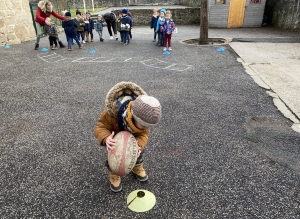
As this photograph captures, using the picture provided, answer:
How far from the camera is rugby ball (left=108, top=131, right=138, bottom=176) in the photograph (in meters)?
2.46

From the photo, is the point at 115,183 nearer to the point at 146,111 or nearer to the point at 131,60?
the point at 146,111

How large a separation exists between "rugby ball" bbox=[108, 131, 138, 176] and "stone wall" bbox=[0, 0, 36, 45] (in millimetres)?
12384

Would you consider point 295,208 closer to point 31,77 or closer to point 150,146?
point 150,146

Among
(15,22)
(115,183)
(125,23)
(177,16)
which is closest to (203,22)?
(125,23)

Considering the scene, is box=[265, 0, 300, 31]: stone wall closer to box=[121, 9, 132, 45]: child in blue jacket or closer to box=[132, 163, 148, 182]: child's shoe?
box=[121, 9, 132, 45]: child in blue jacket

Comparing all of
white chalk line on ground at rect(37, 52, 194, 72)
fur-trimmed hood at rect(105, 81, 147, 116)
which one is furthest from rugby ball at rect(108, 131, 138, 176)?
white chalk line on ground at rect(37, 52, 194, 72)

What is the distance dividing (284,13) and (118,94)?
19.2 meters

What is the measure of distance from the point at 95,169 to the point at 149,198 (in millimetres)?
903

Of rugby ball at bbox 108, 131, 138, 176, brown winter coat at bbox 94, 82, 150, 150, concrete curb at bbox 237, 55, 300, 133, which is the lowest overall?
concrete curb at bbox 237, 55, 300, 133

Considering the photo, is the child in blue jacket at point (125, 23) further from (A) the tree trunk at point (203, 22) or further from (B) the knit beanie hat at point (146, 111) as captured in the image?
(B) the knit beanie hat at point (146, 111)

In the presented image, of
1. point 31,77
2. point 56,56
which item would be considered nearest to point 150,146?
point 31,77

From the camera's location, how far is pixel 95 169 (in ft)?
10.5

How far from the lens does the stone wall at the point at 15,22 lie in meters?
11.8

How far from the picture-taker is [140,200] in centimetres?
268
